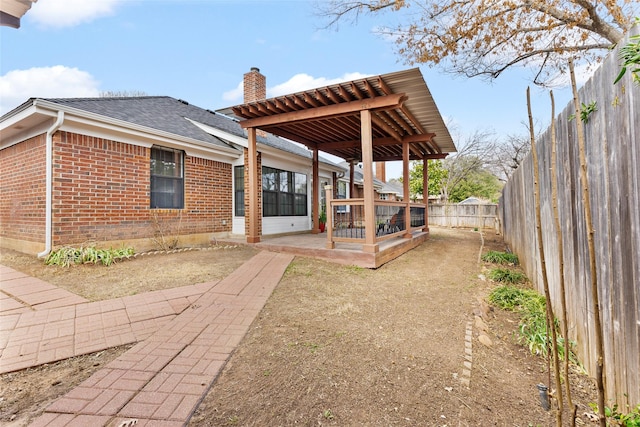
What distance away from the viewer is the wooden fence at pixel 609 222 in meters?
1.60

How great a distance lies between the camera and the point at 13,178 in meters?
6.88

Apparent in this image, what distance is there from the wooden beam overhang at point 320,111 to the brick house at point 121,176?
130 cm

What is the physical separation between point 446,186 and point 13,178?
25.8m

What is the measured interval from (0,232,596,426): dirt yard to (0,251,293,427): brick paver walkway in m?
0.16

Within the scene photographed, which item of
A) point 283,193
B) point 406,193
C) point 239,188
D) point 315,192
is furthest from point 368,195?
point 239,188

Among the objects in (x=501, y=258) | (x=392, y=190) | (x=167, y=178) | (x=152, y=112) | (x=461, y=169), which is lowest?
(x=501, y=258)

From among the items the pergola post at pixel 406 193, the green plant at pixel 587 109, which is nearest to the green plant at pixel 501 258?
the pergola post at pixel 406 193

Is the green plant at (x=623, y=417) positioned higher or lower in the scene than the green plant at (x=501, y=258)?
lower

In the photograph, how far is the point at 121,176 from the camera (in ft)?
21.9

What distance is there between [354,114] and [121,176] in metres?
5.46

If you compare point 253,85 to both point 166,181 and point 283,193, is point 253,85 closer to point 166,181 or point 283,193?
point 283,193

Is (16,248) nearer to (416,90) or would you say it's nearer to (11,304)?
(11,304)

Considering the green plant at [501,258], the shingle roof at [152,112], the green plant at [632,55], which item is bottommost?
the green plant at [501,258]

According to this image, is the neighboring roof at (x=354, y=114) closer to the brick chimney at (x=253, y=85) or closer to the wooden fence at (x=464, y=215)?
the brick chimney at (x=253, y=85)
